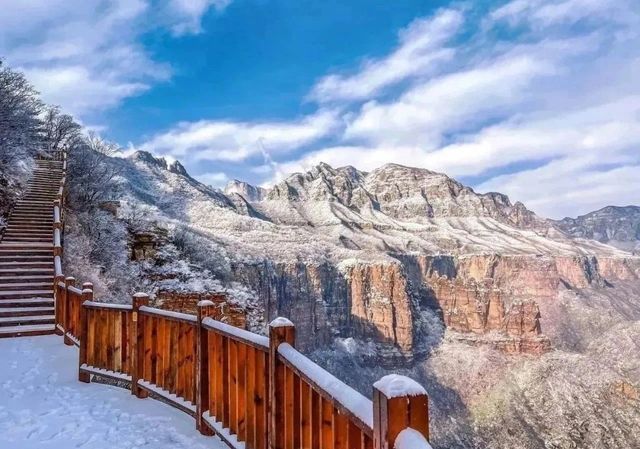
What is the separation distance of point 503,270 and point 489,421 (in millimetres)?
73768

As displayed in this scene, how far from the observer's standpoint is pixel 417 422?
1564 millimetres

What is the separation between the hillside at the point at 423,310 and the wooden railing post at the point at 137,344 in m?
15.3

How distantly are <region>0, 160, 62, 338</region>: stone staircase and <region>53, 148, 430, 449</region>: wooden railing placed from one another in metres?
6.86

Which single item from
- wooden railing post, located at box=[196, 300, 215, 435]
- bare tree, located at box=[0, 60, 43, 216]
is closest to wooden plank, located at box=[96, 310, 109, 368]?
wooden railing post, located at box=[196, 300, 215, 435]

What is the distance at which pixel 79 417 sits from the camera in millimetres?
5555

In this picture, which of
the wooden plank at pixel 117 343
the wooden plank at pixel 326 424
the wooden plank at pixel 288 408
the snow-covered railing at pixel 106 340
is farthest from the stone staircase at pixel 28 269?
the wooden plank at pixel 326 424

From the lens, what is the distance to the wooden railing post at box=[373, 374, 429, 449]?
60.8 inches

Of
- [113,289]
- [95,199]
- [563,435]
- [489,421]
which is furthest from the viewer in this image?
[489,421]

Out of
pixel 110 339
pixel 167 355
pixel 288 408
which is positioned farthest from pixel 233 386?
pixel 110 339

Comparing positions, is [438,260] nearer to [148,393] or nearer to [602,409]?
[602,409]

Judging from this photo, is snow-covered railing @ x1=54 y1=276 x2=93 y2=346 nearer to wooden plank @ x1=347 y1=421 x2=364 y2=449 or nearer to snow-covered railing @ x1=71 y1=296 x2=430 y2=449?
snow-covered railing @ x1=71 y1=296 x2=430 y2=449

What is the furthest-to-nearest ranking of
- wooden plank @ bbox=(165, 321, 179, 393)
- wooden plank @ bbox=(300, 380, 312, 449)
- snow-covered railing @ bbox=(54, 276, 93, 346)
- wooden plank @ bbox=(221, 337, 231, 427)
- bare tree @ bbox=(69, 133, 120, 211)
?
1. bare tree @ bbox=(69, 133, 120, 211)
2. snow-covered railing @ bbox=(54, 276, 93, 346)
3. wooden plank @ bbox=(165, 321, 179, 393)
4. wooden plank @ bbox=(221, 337, 231, 427)
5. wooden plank @ bbox=(300, 380, 312, 449)

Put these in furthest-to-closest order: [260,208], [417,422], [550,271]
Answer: [260,208], [550,271], [417,422]

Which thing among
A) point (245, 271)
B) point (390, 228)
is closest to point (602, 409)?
point (245, 271)
